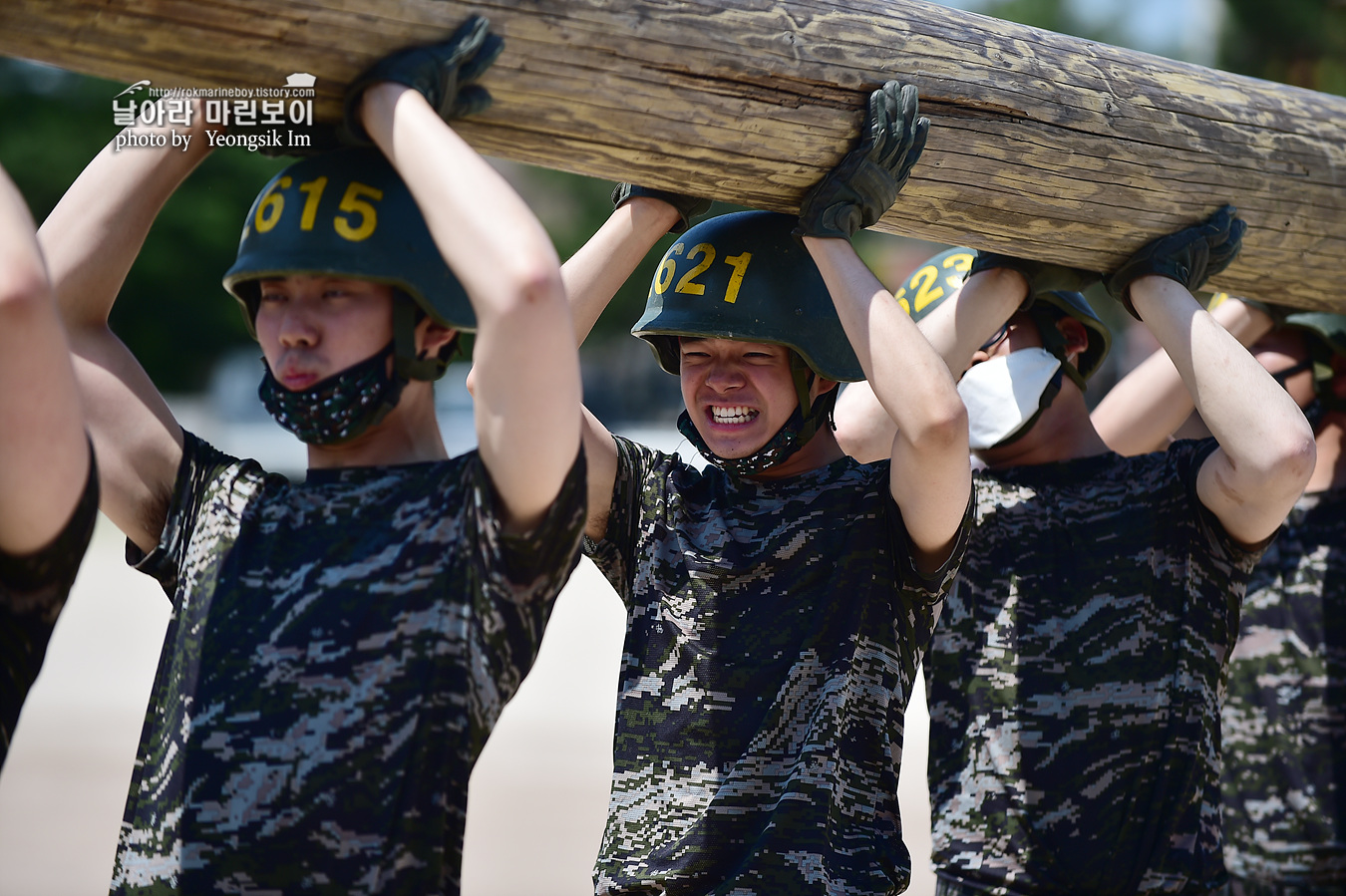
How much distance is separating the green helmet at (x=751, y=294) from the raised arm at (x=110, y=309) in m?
1.14

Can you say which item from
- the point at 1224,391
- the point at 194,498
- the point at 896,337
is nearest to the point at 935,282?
the point at 1224,391

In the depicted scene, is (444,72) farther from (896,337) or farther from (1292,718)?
(1292,718)

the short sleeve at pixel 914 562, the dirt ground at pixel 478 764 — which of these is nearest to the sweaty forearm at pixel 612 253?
the short sleeve at pixel 914 562

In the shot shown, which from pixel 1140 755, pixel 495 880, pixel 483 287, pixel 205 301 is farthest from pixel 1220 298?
pixel 205 301

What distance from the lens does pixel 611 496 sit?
3271 mm

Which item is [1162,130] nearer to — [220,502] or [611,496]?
[611,496]

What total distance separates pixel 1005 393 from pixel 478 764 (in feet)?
20.7

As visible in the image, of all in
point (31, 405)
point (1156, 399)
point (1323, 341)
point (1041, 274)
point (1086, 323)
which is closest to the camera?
point (31, 405)

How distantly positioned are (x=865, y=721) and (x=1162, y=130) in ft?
5.77

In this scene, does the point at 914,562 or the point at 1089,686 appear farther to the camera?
the point at 1089,686

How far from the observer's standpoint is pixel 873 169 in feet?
10.2

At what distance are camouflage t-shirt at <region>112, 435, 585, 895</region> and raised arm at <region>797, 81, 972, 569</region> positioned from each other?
843mm

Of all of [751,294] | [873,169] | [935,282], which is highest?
[935,282]

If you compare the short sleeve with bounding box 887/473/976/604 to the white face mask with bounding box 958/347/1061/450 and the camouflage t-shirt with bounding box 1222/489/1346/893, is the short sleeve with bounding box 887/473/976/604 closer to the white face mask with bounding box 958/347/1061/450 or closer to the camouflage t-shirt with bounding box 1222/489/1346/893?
the white face mask with bounding box 958/347/1061/450
